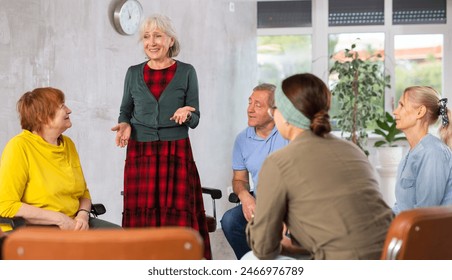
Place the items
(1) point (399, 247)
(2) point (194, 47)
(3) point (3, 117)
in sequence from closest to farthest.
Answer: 1. (1) point (399, 247)
2. (3) point (3, 117)
3. (2) point (194, 47)

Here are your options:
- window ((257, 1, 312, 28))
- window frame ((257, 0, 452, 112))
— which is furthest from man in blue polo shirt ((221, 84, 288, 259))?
window ((257, 1, 312, 28))

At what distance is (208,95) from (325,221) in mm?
4417

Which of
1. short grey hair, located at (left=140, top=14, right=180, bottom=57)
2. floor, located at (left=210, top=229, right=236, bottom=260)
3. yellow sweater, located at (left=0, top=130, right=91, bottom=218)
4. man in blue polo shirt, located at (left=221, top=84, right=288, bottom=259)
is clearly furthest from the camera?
floor, located at (left=210, top=229, right=236, bottom=260)

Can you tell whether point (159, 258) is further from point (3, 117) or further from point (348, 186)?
point (3, 117)

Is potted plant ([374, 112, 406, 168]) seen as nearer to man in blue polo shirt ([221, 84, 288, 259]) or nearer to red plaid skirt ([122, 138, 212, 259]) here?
man in blue polo shirt ([221, 84, 288, 259])

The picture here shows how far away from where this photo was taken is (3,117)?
11.4 ft

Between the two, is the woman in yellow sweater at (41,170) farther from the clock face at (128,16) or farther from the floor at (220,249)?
the floor at (220,249)

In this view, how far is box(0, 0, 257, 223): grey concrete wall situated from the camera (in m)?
3.59

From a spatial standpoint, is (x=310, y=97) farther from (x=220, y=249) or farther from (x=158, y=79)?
(x=220, y=249)

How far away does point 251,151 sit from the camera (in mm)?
3805

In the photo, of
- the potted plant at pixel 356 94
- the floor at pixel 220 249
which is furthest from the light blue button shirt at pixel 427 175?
the potted plant at pixel 356 94

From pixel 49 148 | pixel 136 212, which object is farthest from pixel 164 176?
pixel 49 148

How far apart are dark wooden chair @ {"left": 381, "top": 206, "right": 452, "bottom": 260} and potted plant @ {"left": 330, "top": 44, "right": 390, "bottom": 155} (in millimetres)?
5742

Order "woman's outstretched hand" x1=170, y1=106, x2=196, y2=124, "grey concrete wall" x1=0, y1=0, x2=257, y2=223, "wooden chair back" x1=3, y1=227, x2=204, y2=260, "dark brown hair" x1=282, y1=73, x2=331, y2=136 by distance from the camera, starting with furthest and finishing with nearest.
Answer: "grey concrete wall" x1=0, y1=0, x2=257, y2=223
"woman's outstretched hand" x1=170, y1=106, x2=196, y2=124
"dark brown hair" x1=282, y1=73, x2=331, y2=136
"wooden chair back" x1=3, y1=227, x2=204, y2=260
